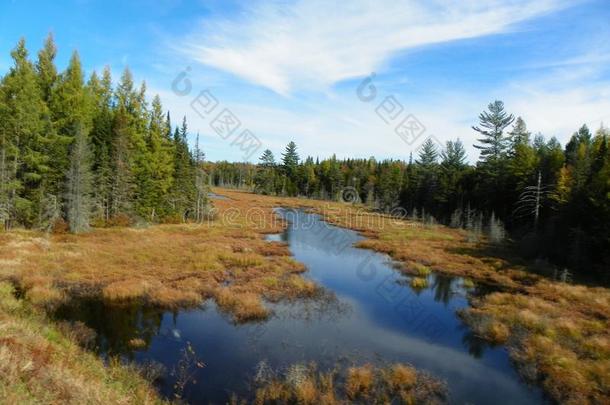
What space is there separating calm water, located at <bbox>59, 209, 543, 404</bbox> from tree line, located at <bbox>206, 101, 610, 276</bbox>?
55.1 ft

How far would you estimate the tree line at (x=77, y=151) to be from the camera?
31891 millimetres

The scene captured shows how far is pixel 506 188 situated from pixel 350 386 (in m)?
53.5

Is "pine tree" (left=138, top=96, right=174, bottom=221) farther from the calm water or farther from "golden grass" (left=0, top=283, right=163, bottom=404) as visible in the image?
"golden grass" (left=0, top=283, right=163, bottom=404)

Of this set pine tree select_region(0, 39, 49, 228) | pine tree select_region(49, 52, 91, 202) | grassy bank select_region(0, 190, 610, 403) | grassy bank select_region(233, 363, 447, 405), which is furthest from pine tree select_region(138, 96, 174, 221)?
grassy bank select_region(233, 363, 447, 405)

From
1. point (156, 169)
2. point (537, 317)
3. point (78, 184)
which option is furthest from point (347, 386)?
point (156, 169)

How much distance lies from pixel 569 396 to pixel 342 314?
985 centimetres

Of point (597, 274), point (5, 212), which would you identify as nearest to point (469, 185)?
point (597, 274)

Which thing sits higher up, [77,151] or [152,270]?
[77,151]

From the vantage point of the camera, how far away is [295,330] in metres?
17.2

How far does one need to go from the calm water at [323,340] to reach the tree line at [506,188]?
16.8 m

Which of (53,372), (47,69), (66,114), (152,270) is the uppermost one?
(47,69)

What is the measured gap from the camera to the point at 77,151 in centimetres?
3369

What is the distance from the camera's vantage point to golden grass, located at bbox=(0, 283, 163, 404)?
7418 millimetres

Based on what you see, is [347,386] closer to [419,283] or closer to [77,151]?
[419,283]
